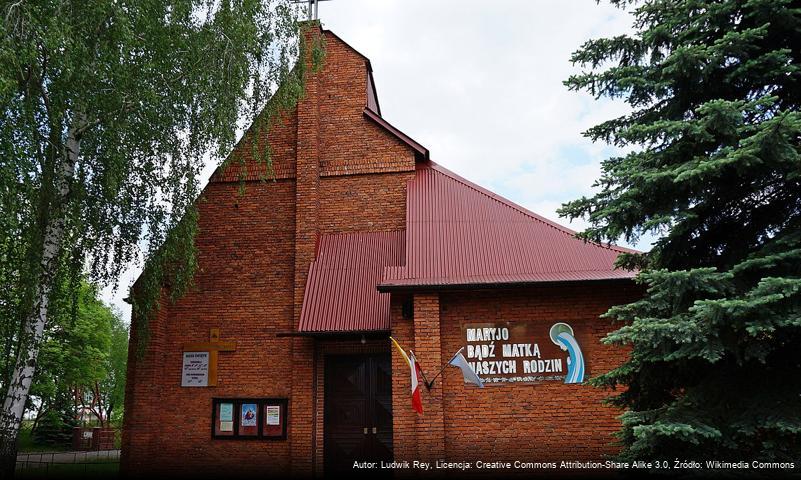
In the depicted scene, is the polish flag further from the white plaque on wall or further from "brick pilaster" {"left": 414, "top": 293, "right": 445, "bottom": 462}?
the white plaque on wall

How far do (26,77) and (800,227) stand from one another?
9605mm

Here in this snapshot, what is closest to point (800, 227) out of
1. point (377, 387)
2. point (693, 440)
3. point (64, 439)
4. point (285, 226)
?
point (693, 440)

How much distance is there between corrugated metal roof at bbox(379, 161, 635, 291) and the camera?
9.77 meters

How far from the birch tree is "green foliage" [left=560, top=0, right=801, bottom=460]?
646cm

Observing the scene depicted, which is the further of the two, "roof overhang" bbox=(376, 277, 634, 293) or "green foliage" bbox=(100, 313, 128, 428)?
"green foliage" bbox=(100, 313, 128, 428)

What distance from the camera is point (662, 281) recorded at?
5.43 m

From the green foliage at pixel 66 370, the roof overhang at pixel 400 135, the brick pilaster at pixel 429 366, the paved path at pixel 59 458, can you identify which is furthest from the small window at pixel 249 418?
the green foliage at pixel 66 370

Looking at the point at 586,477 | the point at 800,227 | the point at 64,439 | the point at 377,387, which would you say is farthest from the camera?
the point at 64,439

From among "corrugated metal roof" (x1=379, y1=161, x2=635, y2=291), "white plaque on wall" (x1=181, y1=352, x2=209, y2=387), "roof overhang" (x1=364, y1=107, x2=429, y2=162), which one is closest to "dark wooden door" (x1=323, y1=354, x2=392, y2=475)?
"corrugated metal roof" (x1=379, y1=161, x2=635, y2=291)

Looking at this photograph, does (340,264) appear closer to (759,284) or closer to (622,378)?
(622,378)

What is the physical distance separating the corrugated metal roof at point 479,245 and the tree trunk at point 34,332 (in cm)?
501

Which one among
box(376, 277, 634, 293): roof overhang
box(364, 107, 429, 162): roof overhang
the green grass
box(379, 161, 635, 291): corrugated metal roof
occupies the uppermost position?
box(364, 107, 429, 162): roof overhang

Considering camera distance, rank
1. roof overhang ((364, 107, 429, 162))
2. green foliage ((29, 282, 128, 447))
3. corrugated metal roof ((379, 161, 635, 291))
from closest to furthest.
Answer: corrugated metal roof ((379, 161, 635, 291)) < roof overhang ((364, 107, 429, 162)) < green foliage ((29, 282, 128, 447))

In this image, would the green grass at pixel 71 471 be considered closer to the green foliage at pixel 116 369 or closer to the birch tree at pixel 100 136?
the birch tree at pixel 100 136
